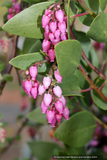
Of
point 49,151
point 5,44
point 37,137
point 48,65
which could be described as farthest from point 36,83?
point 37,137

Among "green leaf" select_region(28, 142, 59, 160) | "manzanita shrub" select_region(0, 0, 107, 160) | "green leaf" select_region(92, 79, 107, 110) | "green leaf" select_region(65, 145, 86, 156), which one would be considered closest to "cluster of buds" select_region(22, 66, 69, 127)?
"manzanita shrub" select_region(0, 0, 107, 160)

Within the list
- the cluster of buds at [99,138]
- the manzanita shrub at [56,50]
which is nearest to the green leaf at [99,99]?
the manzanita shrub at [56,50]

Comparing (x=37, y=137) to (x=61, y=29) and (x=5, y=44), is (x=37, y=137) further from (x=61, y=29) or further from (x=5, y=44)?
(x=61, y=29)

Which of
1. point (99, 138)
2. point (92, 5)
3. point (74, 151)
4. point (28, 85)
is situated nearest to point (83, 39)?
point (92, 5)

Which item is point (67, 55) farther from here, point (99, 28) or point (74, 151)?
point (74, 151)

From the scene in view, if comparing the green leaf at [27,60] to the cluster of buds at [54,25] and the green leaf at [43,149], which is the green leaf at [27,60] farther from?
the green leaf at [43,149]

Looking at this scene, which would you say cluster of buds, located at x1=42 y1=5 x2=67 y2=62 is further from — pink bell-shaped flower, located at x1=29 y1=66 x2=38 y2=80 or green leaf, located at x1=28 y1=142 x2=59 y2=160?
green leaf, located at x1=28 y1=142 x2=59 y2=160
